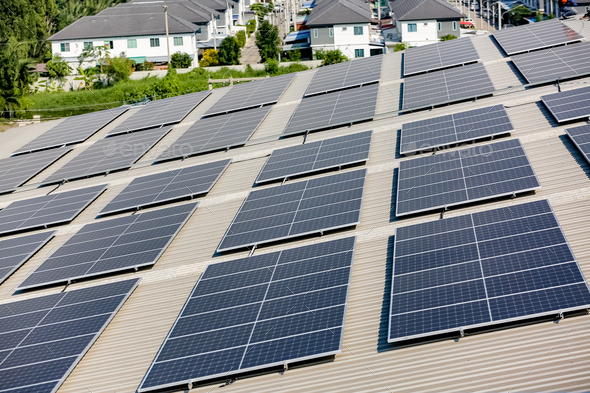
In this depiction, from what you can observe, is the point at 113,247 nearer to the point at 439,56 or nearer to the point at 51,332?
the point at 51,332

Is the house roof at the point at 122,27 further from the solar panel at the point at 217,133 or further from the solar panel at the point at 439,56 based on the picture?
the solar panel at the point at 217,133

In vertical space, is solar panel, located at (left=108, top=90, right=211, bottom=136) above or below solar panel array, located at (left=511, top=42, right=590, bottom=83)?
below

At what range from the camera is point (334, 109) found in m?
30.5

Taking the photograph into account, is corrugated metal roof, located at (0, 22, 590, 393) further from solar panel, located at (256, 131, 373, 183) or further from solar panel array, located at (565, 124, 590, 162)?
solar panel, located at (256, 131, 373, 183)

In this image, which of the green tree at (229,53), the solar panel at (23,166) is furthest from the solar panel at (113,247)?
the green tree at (229,53)

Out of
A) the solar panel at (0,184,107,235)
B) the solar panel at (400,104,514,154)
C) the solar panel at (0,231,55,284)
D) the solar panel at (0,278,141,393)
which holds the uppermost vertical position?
the solar panel at (400,104,514,154)

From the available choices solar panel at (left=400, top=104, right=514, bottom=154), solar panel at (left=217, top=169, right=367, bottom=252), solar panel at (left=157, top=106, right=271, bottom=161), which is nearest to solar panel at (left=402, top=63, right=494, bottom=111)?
solar panel at (left=400, top=104, right=514, bottom=154)

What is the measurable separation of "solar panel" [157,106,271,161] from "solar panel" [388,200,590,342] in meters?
14.3

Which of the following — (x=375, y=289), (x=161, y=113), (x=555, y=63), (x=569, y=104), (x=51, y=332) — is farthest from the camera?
(x=161, y=113)

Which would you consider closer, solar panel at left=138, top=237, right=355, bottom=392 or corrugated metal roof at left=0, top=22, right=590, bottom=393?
corrugated metal roof at left=0, top=22, right=590, bottom=393

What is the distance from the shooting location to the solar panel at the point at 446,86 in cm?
2800

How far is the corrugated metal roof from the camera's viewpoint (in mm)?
12359

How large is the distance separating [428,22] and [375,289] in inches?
3052

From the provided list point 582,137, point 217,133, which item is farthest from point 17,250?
point 582,137
